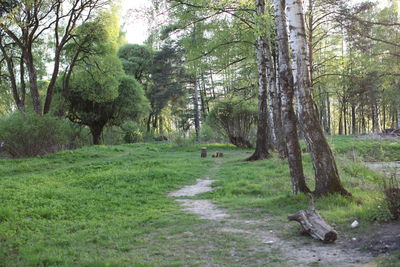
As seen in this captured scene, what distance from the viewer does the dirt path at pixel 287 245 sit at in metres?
3.90

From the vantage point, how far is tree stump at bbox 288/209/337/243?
451 centimetres

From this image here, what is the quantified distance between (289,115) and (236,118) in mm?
16535

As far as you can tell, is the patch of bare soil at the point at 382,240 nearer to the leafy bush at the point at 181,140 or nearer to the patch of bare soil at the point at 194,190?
the patch of bare soil at the point at 194,190

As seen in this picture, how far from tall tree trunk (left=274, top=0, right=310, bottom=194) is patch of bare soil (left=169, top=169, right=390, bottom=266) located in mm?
1492

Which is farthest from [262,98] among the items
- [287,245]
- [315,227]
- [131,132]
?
[131,132]

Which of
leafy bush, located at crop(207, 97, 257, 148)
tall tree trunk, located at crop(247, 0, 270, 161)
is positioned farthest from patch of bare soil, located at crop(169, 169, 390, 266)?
leafy bush, located at crop(207, 97, 257, 148)

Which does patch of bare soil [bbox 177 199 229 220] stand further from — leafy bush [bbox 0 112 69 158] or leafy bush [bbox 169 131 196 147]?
leafy bush [bbox 169 131 196 147]

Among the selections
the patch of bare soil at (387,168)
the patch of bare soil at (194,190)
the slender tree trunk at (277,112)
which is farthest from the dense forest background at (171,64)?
the patch of bare soil at (194,190)

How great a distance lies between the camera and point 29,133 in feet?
52.8

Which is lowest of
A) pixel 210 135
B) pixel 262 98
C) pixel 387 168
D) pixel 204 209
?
pixel 204 209

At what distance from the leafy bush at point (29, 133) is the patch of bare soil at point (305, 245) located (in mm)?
12932

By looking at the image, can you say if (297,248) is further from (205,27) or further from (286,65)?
(205,27)

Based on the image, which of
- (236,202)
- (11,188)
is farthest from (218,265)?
(11,188)

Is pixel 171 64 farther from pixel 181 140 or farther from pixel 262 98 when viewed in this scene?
pixel 262 98
